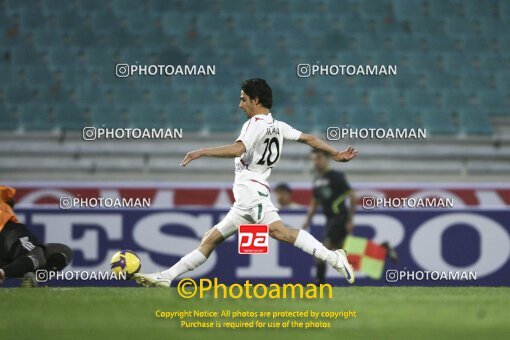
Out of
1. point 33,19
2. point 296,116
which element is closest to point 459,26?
point 296,116

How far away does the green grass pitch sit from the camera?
5543 millimetres

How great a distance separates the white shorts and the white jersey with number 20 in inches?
2.4

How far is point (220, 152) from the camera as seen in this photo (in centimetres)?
681

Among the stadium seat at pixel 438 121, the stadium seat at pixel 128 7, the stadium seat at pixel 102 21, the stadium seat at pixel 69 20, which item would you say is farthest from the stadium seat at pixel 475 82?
the stadium seat at pixel 69 20

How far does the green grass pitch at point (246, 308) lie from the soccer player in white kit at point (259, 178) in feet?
1.04

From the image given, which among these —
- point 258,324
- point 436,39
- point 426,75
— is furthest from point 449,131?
point 258,324

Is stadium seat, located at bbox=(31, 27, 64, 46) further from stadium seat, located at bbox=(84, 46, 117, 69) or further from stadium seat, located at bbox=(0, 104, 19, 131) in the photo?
stadium seat, located at bbox=(0, 104, 19, 131)

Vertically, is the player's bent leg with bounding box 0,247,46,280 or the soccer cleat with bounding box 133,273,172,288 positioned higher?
the player's bent leg with bounding box 0,247,46,280

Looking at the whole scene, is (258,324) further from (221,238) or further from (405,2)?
(405,2)

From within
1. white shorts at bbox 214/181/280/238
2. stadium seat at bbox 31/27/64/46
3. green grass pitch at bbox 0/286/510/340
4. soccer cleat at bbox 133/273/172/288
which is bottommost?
green grass pitch at bbox 0/286/510/340

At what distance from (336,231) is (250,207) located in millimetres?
3043

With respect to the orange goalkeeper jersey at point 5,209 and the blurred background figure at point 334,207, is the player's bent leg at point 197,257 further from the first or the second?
the blurred background figure at point 334,207

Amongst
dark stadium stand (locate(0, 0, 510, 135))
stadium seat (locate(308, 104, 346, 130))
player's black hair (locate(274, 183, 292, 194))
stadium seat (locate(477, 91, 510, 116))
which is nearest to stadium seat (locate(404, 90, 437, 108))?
dark stadium stand (locate(0, 0, 510, 135))

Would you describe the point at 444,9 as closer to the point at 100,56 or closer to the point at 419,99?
the point at 419,99
